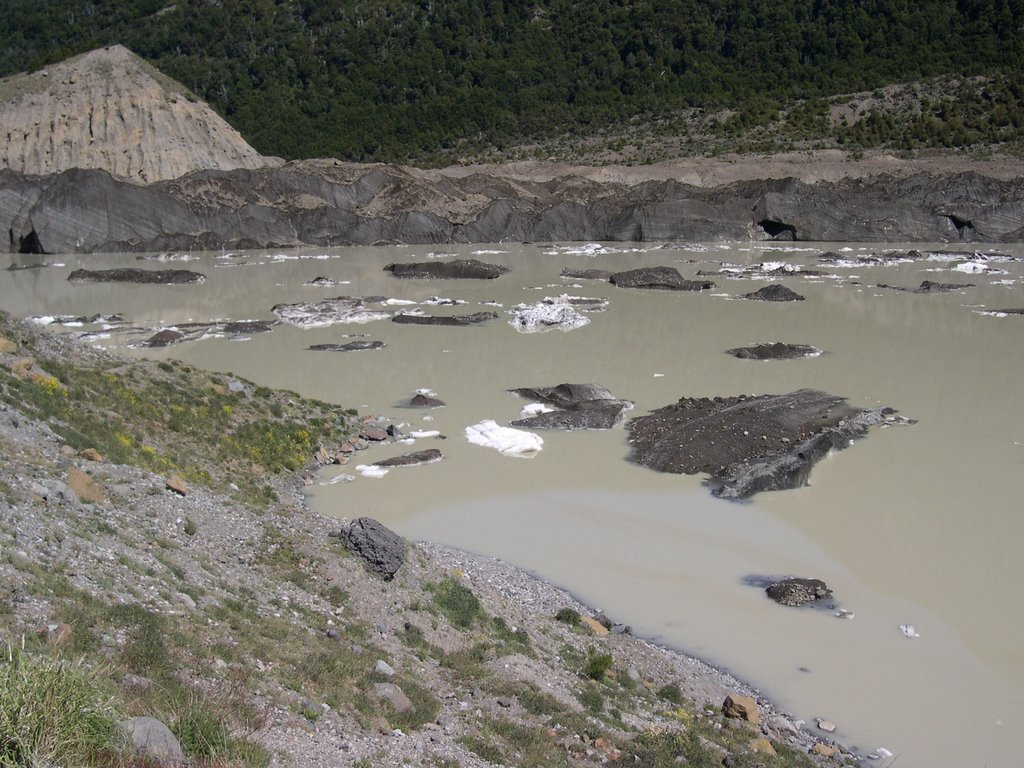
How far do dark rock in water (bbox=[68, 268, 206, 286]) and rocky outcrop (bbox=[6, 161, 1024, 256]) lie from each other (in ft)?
31.5

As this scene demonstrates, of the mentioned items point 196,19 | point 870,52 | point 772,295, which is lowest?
point 772,295

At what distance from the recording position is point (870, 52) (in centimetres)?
8656

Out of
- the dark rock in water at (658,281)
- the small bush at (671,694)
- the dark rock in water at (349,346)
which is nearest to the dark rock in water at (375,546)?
the small bush at (671,694)

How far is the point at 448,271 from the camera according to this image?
126ft

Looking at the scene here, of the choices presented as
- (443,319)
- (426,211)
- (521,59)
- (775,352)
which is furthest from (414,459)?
(521,59)

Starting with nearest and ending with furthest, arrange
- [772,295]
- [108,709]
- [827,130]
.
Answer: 1. [108,709]
2. [772,295]
3. [827,130]

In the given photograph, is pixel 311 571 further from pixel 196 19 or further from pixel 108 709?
pixel 196 19

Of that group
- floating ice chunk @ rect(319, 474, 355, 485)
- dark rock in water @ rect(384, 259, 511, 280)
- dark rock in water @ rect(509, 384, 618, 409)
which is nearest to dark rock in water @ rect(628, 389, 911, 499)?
dark rock in water @ rect(509, 384, 618, 409)

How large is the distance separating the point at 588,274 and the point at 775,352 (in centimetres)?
1548

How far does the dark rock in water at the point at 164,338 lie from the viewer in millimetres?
24672

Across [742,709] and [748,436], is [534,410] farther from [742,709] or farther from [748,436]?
[742,709]

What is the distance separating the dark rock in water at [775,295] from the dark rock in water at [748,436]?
13.9 metres

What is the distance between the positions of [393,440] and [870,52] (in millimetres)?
82601

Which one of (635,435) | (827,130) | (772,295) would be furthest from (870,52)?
(635,435)
